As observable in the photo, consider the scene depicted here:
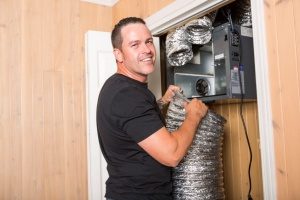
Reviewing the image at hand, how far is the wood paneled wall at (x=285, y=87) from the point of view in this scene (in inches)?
44.1

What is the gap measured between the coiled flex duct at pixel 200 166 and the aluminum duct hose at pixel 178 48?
1.56ft

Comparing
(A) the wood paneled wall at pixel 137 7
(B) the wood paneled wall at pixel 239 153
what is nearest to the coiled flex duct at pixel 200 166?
(B) the wood paneled wall at pixel 239 153

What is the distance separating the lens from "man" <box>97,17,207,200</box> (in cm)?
116

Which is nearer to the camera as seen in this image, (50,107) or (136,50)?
(136,50)

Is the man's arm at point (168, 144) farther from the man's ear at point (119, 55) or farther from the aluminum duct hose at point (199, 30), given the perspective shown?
the aluminum duct hose at point (199, 30)

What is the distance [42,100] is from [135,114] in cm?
139

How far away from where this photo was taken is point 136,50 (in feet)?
4.64

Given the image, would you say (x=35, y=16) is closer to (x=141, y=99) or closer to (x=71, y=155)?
(x=71, y=155)

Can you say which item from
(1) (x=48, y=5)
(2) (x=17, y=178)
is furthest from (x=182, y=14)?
(2) (x=17, y=178)

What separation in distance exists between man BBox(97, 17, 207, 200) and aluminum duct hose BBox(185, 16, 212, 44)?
17.7 inches

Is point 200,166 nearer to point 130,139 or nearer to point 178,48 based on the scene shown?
point 130,139

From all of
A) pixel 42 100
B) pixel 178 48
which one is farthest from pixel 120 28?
pixel 42 100

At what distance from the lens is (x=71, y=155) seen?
2.39 metres

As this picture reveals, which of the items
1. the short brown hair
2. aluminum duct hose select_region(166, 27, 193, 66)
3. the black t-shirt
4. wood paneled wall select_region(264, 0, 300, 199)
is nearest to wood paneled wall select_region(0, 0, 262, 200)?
aluminum duct hose select_region(166, 27, 193, 66)
